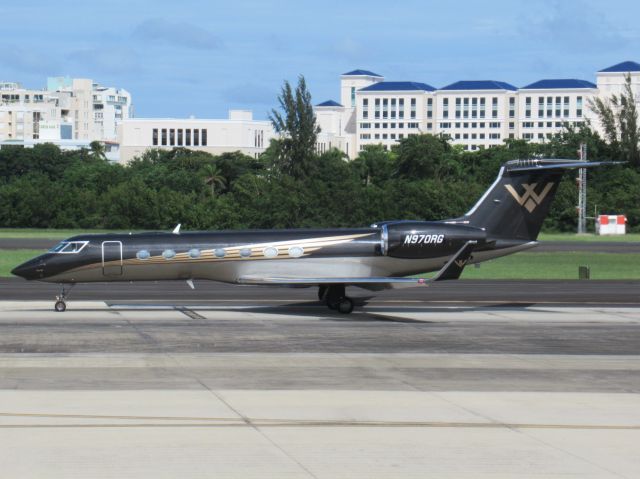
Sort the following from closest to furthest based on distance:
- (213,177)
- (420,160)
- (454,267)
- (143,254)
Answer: (454,267) → (143,254) → (213,177) → (420,160)

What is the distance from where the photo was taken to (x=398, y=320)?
112 feet

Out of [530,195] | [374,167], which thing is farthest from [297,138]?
[530,195]

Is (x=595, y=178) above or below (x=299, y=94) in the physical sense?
below

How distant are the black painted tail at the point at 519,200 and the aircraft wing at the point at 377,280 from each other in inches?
59.0

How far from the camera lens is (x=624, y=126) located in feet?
452

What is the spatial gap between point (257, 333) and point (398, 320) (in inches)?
220

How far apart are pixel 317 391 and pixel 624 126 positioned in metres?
124

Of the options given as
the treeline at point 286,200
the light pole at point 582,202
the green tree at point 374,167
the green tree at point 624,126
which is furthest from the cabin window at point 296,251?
the green tree at point 374,167

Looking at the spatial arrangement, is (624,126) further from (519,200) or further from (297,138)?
(519,200)

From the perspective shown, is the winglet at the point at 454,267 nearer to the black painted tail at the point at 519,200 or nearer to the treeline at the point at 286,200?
the black painted tail at the point at 519,200

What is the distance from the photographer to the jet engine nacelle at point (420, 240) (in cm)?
3650
